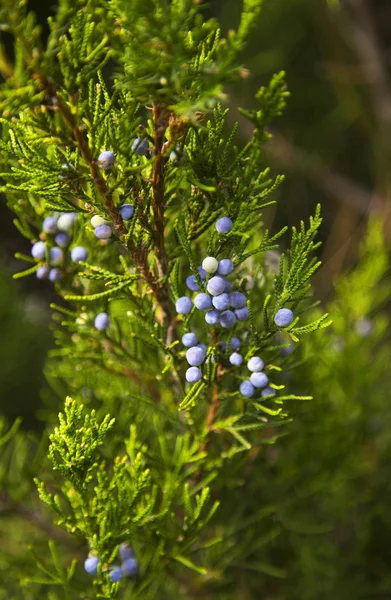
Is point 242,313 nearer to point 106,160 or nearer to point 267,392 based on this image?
point 267,392

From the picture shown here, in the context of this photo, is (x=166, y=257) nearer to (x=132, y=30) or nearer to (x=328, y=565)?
(x=132, y=30)

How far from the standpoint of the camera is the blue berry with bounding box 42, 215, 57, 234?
687mm

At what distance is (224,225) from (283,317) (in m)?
0.11

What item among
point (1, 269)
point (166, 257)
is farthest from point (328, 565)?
point (1, 269)

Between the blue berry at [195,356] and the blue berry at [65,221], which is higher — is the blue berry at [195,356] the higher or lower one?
the lower one

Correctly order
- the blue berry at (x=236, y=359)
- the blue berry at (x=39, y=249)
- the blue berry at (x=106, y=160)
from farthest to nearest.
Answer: the blue berry at (x=39, y=249), the blue berry at (x=236, y=359), the blue berry at (x=106, y=160)

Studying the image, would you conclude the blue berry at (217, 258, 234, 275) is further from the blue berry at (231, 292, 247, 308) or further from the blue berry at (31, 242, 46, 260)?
the blue berry at (31, 242, 46, 260)

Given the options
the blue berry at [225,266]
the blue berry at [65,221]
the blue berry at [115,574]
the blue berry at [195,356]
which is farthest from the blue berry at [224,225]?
the blue berry at [115,574]

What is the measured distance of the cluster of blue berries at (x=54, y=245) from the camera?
0.68 m

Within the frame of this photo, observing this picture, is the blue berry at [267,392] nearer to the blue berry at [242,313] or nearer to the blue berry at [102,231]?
the blue berry at [242,313]

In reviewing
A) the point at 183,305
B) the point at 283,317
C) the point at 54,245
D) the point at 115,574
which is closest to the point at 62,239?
the point at 54,245

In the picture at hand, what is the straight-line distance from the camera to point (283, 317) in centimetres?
54

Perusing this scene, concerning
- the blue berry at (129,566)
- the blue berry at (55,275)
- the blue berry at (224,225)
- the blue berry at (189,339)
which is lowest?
the blue berry at (129,566)

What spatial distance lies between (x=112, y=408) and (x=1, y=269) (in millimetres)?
1035
